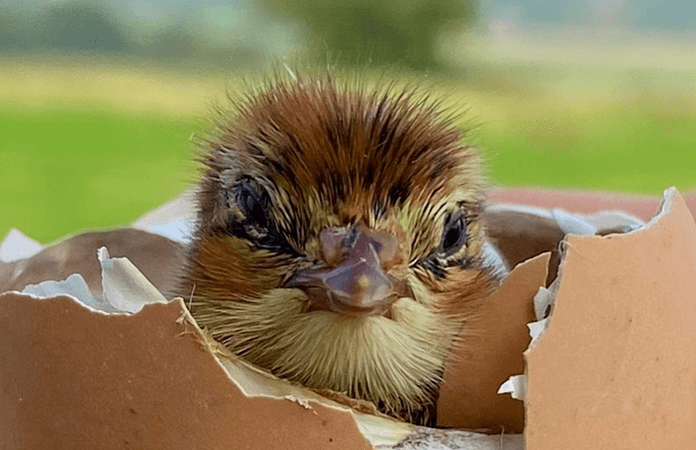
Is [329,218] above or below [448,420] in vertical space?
above

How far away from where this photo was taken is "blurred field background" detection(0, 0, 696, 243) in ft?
11.7

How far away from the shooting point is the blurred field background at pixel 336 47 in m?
3.58

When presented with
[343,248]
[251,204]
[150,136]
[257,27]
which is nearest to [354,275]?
[343,248]

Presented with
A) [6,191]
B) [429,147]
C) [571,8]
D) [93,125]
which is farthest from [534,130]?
[429,147]

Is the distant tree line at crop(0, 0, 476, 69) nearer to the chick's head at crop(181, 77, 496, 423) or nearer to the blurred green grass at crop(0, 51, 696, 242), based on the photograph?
the blurred green grass at crop(0, 51, 696, 242)

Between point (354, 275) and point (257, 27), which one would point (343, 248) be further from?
point (257, 27)

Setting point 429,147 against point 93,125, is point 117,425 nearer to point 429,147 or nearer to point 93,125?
point 429,147

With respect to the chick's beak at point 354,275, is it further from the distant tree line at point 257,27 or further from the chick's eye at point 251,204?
the distant tree line at point 257,27

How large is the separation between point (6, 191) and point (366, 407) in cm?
307

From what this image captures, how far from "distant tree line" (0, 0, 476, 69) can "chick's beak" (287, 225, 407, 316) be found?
8.26 ft

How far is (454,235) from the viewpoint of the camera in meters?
1.05

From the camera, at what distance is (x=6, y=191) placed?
374 cm

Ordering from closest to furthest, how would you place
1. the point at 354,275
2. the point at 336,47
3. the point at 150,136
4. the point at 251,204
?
the point at 354,275 < the point at 251,204 < the point at 336,47 < the point at 150,136

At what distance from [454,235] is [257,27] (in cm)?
283
